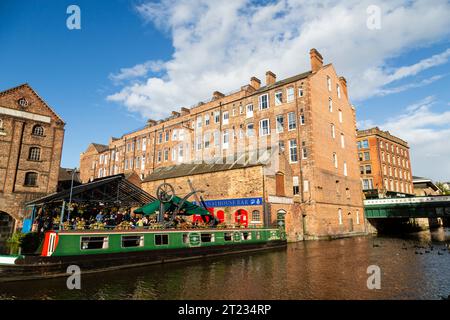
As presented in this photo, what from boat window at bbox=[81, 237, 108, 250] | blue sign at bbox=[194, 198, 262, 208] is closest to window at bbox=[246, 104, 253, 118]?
blue sign at bbox=[194, 198, 262, 208]

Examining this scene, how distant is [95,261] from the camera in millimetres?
13336

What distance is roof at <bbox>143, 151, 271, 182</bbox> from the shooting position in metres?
26.9

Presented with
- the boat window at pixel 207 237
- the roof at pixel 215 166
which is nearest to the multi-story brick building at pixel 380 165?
the roof at pixel 215 166

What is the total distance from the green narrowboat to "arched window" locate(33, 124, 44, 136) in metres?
19.7

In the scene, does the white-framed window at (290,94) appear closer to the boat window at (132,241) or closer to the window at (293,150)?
the window at (293,150)

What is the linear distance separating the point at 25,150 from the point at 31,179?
2.86 m

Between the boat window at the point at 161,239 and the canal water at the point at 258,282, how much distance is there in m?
1.26

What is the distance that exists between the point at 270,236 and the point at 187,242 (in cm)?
844

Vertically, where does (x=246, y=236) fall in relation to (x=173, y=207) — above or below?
below

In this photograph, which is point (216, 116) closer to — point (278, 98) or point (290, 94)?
point (278, 98)

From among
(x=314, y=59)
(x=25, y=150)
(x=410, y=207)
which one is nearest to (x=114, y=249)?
(x=25, y=150)
